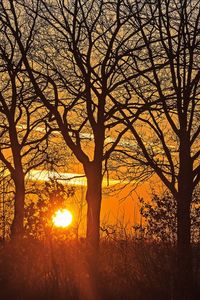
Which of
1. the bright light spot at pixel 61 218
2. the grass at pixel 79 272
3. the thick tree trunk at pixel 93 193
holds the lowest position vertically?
the grass at pixel 79 272

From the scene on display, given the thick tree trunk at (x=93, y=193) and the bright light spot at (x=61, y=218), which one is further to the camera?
the thick tree trunk at (x=93, y=193)

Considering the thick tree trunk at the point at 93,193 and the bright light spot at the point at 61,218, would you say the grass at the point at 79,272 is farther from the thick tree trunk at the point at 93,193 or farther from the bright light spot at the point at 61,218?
the thick tree trunk at the point at 93,193

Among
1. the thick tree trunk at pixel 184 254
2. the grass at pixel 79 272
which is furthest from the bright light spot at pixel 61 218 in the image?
the thick tree trunk at pixel 184 254

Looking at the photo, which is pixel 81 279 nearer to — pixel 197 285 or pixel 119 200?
pixel 197 285

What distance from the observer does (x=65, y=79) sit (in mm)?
23047

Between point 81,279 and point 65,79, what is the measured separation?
386 inches

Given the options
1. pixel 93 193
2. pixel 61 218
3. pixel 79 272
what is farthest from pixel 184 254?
pixel 93 193

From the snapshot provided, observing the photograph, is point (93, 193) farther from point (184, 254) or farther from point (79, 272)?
point (184, 254)

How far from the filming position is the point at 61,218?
51.2ft

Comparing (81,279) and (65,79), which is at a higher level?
(65,79)

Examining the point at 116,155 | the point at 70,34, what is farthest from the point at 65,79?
the point at 116,155

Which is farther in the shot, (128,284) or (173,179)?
(173,179)

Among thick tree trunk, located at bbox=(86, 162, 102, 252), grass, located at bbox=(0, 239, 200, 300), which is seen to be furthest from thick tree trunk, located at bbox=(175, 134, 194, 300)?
thick tree trunk, located at bbox=(86, 162, 102, 252)

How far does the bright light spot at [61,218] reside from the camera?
1544cm
